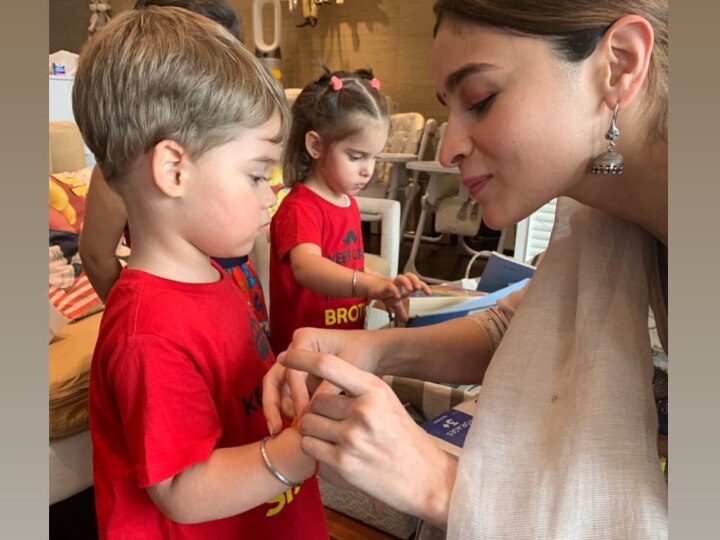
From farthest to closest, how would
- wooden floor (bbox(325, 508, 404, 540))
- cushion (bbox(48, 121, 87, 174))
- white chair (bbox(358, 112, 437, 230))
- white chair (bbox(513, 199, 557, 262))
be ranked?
1. white chair (bbox(358, 112, 437, 230))
2. white chair (bbox(513, 199, 557, 262))
3. cushion (bbox(48, 121, 87, 174))
4. wooden floor (bbox(325, 508, 404, 540))

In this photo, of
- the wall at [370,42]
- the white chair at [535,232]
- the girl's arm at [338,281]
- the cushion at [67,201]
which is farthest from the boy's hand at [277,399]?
the wall at [370,42]

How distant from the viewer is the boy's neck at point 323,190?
1593 millimetres

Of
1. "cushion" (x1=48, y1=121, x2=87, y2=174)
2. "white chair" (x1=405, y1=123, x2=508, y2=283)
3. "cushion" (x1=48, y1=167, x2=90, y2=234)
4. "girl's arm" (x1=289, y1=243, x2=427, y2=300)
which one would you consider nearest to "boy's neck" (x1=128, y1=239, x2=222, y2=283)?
"girl's arm" (x1=289, y1=243, x2=427, y2=300)

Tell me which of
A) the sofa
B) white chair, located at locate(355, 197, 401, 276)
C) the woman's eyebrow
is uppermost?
the woman's eyebrow

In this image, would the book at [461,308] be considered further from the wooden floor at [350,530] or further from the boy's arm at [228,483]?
the boy's arm at [228,483]

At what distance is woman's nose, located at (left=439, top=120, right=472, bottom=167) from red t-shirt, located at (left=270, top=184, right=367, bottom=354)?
2.31 ft

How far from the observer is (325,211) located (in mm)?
1553

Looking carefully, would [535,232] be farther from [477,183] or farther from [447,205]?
[477,183]

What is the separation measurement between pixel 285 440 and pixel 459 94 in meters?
0.47

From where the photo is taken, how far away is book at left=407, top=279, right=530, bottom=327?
1.42 metres

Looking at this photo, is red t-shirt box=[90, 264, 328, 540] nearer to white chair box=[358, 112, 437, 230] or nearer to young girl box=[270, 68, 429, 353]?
young girl box=[270, 68, 429, 353]

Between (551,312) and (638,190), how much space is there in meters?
0.19

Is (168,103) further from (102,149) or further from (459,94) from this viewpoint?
(459,94)

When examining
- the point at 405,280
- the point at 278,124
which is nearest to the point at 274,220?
the point at 405,280
